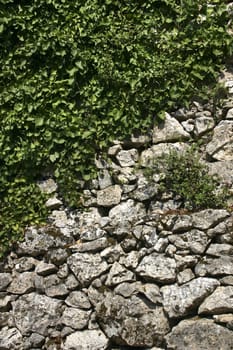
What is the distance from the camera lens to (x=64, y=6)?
4.99m

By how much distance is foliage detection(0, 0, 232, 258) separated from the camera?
484 cm

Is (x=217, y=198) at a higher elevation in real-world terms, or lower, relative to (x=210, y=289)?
higher

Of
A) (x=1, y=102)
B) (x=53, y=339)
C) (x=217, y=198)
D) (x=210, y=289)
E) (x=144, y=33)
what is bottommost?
(x=53, y=339)

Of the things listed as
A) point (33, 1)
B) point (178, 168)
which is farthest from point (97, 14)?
point (178, 168)

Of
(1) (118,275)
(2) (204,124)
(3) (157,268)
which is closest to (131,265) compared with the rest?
(1) (118,275)

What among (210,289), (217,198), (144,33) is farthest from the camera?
(144,33)

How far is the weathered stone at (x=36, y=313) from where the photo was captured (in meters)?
4.68

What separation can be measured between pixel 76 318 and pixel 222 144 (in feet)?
6.83

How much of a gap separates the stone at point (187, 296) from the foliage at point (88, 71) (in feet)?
4.48

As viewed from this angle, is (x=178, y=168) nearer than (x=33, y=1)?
Yes

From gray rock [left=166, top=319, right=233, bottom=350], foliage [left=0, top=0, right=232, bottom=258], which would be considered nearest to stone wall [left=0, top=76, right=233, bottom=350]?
gray rock [left=166, top=319, right=233, bottom=350]

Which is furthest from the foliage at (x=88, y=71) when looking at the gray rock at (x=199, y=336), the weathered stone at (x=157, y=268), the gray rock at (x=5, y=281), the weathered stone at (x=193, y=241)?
the gray rock at (x=199, y=336)

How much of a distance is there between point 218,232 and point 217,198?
1.07ft

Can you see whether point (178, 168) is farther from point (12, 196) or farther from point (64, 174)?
point (12, 196)
